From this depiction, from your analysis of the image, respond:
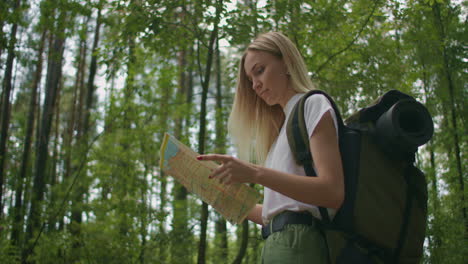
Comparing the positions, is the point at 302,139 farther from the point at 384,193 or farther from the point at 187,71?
the point at 187,71

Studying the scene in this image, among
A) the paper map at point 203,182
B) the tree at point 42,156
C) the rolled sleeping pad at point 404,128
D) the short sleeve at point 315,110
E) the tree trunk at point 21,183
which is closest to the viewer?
the rolled sleeping pad at point 404,128

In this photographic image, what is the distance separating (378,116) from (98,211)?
19.1ft

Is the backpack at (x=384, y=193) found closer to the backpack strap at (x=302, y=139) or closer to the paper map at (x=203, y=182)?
the backpack strap at (x=302, y=139)

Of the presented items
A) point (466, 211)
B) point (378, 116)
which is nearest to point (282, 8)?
point (378, 116)

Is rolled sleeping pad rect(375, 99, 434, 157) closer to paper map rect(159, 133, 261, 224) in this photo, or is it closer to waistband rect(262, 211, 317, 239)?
waistband rect(262, 211, 317, 239)

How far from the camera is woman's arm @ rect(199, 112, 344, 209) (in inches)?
50.7

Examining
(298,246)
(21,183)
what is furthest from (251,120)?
(21,183)

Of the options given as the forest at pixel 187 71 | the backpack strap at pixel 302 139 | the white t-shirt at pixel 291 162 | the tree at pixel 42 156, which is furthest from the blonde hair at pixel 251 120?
the tree at pixel 42 156

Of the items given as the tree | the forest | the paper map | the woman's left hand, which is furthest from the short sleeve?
the tree

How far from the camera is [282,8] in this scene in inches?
173

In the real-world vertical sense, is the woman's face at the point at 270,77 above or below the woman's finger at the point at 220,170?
above

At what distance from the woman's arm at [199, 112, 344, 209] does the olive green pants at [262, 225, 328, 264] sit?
123mm

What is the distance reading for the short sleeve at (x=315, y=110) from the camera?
4.44 ft

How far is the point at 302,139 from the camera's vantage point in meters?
1.40
